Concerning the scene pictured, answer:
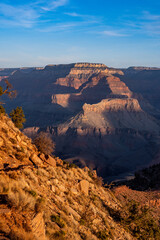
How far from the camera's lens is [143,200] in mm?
24766

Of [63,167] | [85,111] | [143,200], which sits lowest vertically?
[85,111]

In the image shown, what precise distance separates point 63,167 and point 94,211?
4294 millimetres

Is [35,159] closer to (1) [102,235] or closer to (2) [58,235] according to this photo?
(1) [102,235]

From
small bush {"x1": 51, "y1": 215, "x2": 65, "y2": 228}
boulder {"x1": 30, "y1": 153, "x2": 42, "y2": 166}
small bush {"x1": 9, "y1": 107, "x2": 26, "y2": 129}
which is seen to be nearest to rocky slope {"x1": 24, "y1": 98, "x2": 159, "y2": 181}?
small bush {"x1": 9, "y1": 107, "x2": 26, "y2": 129}

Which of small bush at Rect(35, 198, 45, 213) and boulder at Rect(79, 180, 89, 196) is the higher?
small bush at Rect(35, 198, 45, 213)

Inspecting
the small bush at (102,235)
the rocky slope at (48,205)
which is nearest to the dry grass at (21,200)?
the rocky slope at (48,205)

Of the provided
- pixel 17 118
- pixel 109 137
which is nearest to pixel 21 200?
pixel 17 118

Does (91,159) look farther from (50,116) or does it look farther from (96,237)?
(96,237)

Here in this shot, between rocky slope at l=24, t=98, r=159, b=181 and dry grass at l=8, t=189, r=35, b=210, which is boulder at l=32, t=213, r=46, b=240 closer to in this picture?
dry grass at l=8, t=189, r=35, b=210

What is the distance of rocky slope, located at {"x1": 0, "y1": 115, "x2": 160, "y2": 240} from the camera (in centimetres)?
861

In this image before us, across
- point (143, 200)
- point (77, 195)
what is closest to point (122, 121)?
point (143, 200)

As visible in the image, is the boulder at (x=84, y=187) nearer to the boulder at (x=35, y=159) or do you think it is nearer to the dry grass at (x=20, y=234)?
the boulder at (x=35, y=159)

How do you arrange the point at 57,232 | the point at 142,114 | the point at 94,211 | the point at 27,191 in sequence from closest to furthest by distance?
the point at 57,232 < the point at 27,191 < the point at 94,211 < the point at 142,114

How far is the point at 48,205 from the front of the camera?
11016mm
